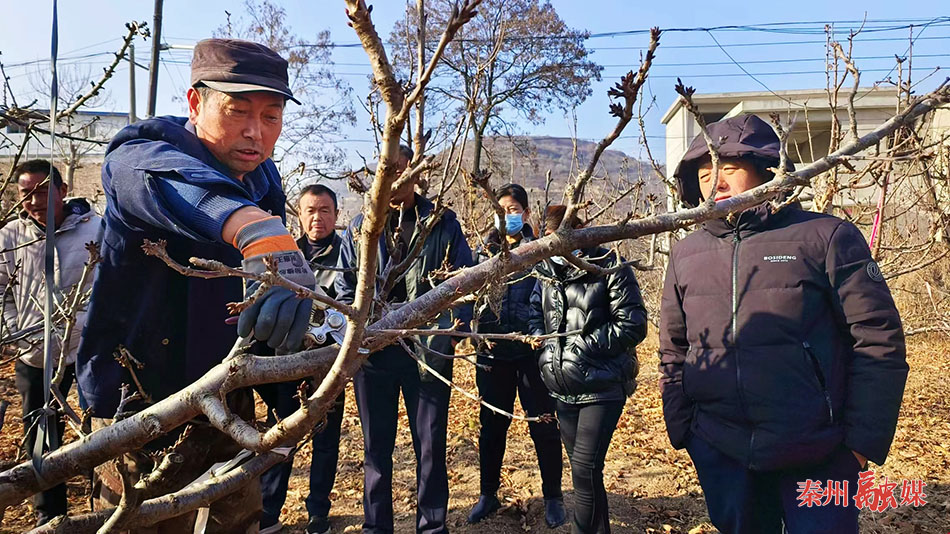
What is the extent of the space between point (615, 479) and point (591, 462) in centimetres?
202

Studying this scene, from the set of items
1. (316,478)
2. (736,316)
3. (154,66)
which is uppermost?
(154,66)

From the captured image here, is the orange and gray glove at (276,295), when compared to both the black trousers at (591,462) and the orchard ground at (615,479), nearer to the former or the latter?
the black trousers at (591,462)

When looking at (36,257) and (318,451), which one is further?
(318,451)

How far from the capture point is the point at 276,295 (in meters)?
1.31

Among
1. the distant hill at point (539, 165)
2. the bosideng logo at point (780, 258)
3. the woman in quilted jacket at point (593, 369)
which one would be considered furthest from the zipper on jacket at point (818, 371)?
the woman in quilted jacket at point (593, 369)

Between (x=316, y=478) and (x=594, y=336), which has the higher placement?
(x=594, y=336)

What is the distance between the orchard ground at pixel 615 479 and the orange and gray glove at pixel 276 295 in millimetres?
3407

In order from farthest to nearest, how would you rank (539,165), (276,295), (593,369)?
(539,165) → (593,369) → (276,295)

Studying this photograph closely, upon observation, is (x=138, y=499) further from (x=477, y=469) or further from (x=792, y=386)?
(x=477, y=469)

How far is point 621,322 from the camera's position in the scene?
3.46m

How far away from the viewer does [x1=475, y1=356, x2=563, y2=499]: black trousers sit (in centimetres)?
419

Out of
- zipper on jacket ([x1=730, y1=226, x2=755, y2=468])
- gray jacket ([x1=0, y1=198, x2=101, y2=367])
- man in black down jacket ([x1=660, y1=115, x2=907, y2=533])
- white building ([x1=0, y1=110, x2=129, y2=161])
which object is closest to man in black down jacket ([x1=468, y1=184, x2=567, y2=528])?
man in black down jacket ([x1=660, y1=115, x2=907, y2=533])

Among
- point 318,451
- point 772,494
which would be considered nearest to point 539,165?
point 318,451

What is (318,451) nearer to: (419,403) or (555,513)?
(419,403)
